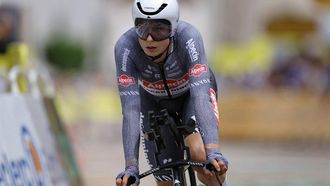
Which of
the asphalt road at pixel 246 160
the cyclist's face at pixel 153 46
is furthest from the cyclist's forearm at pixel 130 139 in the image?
the asphalt road at pixel 246 160

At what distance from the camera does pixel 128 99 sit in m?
8.38

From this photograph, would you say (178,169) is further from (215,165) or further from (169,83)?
(169,83)

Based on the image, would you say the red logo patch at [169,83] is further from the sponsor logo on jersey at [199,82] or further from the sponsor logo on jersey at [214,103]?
the sponsor logo on jersey at [199,82]

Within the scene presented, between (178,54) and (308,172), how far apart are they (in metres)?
13.0

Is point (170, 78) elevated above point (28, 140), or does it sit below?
above

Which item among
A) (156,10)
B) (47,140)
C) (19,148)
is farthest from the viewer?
(47,140)

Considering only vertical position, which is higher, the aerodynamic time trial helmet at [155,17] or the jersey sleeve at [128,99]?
the aerodynamic time trial helmet at [155,17]

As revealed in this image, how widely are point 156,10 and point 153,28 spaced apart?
147 millimetres

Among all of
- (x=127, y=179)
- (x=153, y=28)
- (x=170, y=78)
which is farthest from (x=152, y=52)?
(x=127, y=179)

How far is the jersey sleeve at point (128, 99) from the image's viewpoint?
8.21 m

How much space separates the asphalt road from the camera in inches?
754

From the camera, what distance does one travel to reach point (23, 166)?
11336 mm

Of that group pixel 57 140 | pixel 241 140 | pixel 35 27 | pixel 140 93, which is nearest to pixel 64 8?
pixel 35 27

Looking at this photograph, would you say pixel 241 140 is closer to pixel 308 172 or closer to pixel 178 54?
pixel 308 172
